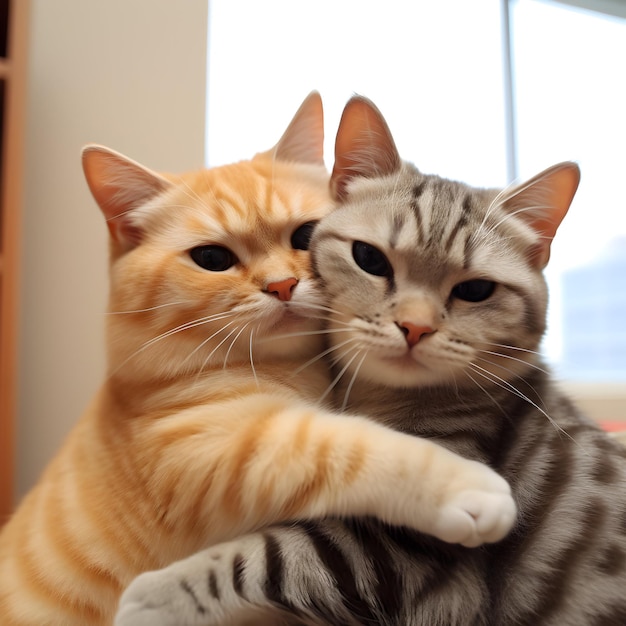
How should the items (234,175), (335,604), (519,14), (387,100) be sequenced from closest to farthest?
(335,604), (234,175), (387,100), (519,14)

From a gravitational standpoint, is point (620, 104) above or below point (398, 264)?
above

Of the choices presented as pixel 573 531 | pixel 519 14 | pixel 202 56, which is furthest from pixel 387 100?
pixel 573 531

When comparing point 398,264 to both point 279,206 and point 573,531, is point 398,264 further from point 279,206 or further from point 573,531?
point 573,531

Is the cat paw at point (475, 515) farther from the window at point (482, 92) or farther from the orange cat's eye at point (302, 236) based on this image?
the window at point (482, 92)

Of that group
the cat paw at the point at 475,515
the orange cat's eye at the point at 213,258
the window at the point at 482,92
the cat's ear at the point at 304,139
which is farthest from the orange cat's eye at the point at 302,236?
the window at the point at 482,92

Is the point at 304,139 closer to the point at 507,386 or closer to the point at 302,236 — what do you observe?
the point at 302,236

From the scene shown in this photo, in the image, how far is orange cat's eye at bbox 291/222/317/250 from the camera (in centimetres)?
106

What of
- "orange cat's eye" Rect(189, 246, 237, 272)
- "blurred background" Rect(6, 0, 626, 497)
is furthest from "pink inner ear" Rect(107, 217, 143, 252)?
"blurred background" Rect(6, 0, 626, 497)

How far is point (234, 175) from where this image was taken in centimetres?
115

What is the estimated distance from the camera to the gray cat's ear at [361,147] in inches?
39.7

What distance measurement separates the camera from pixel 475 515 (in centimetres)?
68

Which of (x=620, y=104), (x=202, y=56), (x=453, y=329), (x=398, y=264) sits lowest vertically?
(x=453, y=329)

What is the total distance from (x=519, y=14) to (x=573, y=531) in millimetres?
3381

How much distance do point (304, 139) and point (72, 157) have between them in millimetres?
1294
